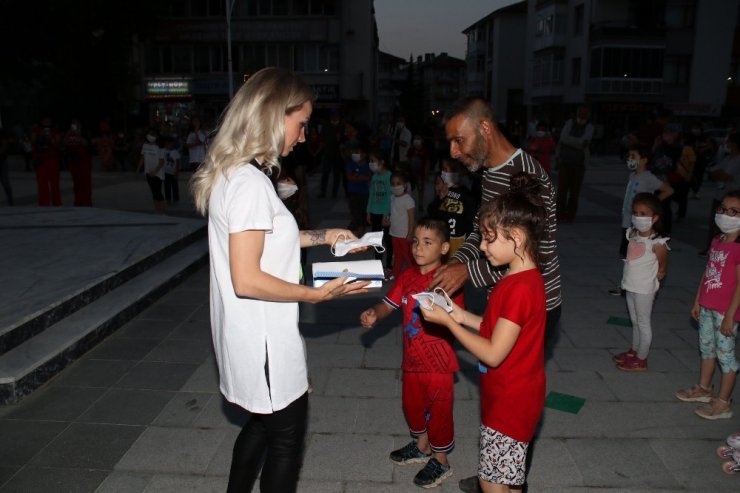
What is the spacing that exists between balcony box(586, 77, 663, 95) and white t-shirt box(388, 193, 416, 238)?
41.9 meters

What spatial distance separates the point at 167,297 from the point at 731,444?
6.16m

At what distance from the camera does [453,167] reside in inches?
279

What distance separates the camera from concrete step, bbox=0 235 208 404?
15.7ft

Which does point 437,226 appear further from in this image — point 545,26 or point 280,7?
point 545,26

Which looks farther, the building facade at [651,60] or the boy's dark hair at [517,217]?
the building facade at [651,60]

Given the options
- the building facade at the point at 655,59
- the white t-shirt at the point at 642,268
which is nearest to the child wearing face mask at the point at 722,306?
the white t-shirt at the point at 642,268

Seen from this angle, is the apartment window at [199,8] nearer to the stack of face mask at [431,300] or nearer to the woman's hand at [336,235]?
the woman's hand at [336,235]

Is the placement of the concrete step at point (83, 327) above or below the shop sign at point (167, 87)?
below

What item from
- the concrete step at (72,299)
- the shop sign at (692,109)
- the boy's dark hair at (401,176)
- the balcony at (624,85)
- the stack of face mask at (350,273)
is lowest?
the concrete step at (72,299)

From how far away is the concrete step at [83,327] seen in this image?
15.7ft

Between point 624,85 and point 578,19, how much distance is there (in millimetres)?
7467

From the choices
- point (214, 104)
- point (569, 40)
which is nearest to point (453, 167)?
point (214, 104)

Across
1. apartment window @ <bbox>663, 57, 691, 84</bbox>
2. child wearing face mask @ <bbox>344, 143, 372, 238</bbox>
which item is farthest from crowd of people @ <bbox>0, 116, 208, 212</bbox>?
apartment window @ <bbox>663, 57, 691, 84</bbox>

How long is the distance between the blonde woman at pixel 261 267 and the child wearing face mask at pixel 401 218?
5065 mm
